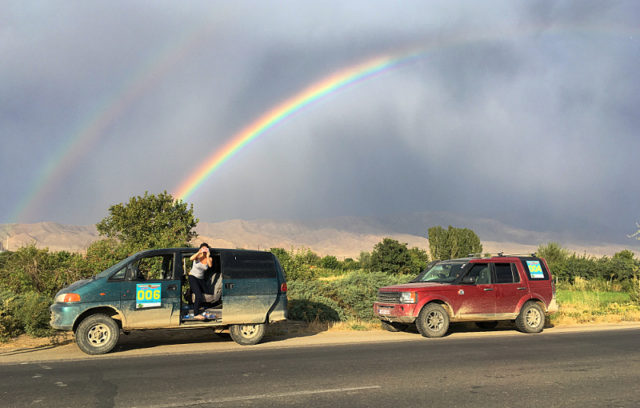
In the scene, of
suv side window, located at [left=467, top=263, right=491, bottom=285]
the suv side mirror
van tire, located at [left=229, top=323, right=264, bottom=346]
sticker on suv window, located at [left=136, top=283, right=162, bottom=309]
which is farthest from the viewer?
suv side window, located at [left=467, top=263, right=491, bottom=285]

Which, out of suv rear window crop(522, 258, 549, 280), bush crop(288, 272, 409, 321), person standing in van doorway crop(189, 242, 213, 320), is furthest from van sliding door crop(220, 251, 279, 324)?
suv rear window crop(522, 258, 549, 280)

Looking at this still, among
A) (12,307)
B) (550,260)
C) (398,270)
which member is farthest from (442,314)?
(398,270)

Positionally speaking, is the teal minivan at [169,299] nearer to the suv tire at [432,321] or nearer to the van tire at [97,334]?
the van tire at [97,334]

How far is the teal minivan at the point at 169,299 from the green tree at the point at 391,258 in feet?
187

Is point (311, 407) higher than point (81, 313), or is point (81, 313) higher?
point (81, 313)

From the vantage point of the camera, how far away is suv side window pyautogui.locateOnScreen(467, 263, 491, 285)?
13984 millimetres

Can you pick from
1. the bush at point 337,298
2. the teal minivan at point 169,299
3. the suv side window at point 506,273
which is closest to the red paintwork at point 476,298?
the suv side window at point 506,273

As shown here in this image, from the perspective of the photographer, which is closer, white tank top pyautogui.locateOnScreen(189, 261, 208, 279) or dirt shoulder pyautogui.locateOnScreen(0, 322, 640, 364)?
dirt shoulder pyautogui.locateOnScreen(0, 322, 640, 364)

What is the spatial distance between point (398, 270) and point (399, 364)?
60.9 metres

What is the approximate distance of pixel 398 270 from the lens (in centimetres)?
6900

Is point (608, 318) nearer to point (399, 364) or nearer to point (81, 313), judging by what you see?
point (399, 364)

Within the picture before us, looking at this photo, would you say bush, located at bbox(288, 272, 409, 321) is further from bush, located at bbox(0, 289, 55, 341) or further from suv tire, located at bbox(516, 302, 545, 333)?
bush, located at bbox(0, 289, 55, 341)

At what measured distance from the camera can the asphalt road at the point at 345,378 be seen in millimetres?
6520

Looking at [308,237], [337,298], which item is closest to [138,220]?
[337,298]
